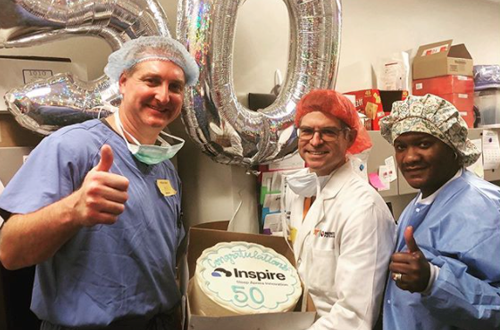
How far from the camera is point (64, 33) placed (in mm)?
1377

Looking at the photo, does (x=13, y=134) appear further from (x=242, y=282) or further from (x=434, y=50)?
(x=434, y=50)

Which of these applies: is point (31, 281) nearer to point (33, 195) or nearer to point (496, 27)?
point (33, 195)

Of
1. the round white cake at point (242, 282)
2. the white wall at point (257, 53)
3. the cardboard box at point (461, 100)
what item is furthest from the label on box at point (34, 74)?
the cardboard box at point (461, 100)

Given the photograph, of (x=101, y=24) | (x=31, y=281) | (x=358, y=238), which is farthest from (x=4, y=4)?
(x=358, y=238)

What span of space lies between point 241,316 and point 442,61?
8.42 ft

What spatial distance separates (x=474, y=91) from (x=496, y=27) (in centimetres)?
128

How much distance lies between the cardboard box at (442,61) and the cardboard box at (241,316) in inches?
87.8

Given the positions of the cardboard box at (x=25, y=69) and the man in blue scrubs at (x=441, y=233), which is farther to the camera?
the cardboard box at (x=25, y=69)

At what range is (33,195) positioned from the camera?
3.18 ft

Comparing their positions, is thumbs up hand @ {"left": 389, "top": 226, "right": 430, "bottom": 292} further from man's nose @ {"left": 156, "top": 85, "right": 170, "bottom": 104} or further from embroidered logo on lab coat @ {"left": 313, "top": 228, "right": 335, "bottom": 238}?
man's nose @ {"left": 156, "top": 85, "right": 170, "bottom": 104}

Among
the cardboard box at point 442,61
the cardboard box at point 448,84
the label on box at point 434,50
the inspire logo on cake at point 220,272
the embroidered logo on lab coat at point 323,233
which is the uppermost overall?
the label on box at point 434,50

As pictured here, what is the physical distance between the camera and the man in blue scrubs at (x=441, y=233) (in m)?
1.00

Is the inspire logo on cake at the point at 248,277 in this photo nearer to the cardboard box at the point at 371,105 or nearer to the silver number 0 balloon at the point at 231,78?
the silver number 0 balloon at the point at 231,78

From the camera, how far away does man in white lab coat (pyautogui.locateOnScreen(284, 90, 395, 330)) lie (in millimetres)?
1147
